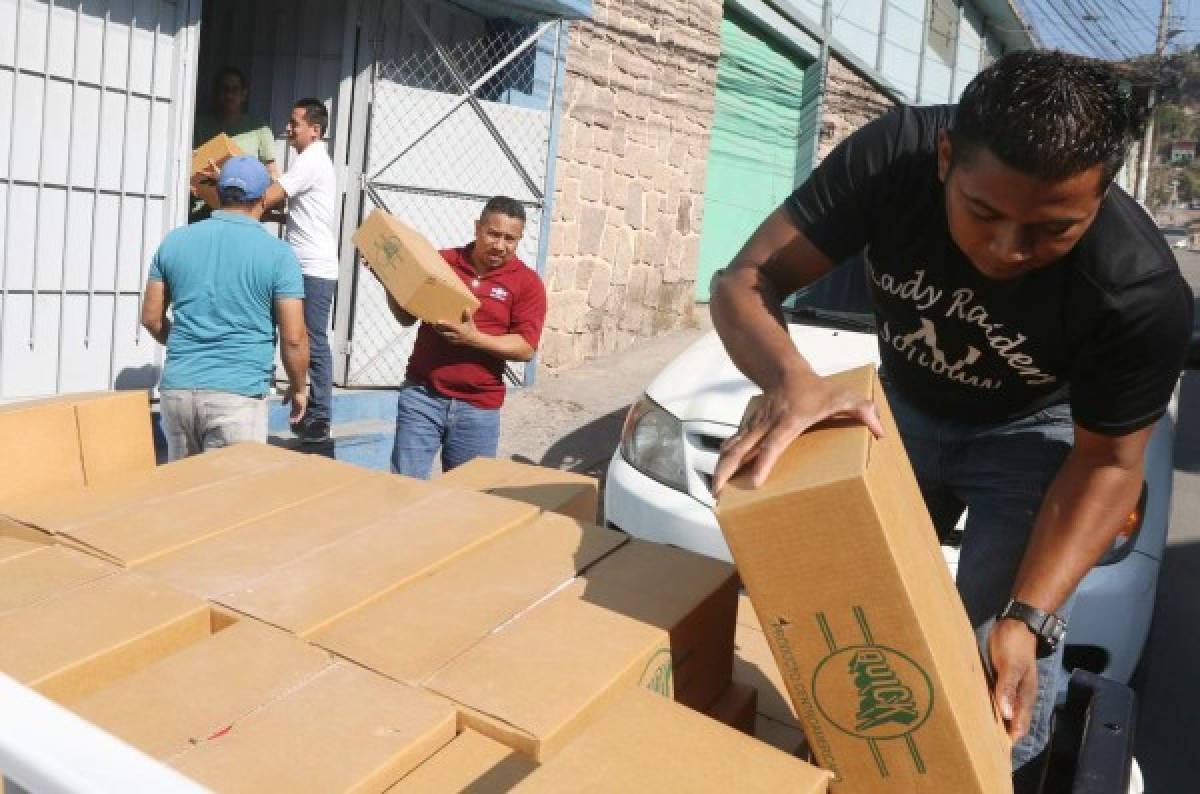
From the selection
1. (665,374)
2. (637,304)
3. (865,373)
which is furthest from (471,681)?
(637,304)

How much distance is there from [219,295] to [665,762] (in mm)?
3357

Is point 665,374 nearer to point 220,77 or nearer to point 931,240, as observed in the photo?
point 931,240

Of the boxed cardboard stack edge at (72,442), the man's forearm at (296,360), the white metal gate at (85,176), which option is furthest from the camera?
the white metal gate at (85,176)

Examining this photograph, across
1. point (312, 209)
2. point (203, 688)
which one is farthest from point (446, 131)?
point (203, 688)

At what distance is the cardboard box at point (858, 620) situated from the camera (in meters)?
1.62

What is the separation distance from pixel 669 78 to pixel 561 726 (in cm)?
879

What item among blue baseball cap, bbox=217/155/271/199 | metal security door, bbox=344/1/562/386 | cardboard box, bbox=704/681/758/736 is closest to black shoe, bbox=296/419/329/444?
metal security door, bbox=344/1/562/386

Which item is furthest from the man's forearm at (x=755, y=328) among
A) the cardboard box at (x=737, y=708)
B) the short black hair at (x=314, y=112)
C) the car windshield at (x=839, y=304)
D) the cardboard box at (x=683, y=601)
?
the short black hair at (x=314, y=112)

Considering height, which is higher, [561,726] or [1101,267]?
[1101,267]

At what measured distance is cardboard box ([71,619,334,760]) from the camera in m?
1.55

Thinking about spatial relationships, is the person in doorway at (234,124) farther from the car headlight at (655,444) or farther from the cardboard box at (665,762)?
the cardboard box at (665,762)

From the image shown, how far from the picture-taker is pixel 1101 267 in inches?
83.0

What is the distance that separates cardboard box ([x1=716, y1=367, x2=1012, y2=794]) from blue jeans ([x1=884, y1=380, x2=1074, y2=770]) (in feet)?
2.06

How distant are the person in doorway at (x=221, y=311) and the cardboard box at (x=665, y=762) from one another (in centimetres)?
316
